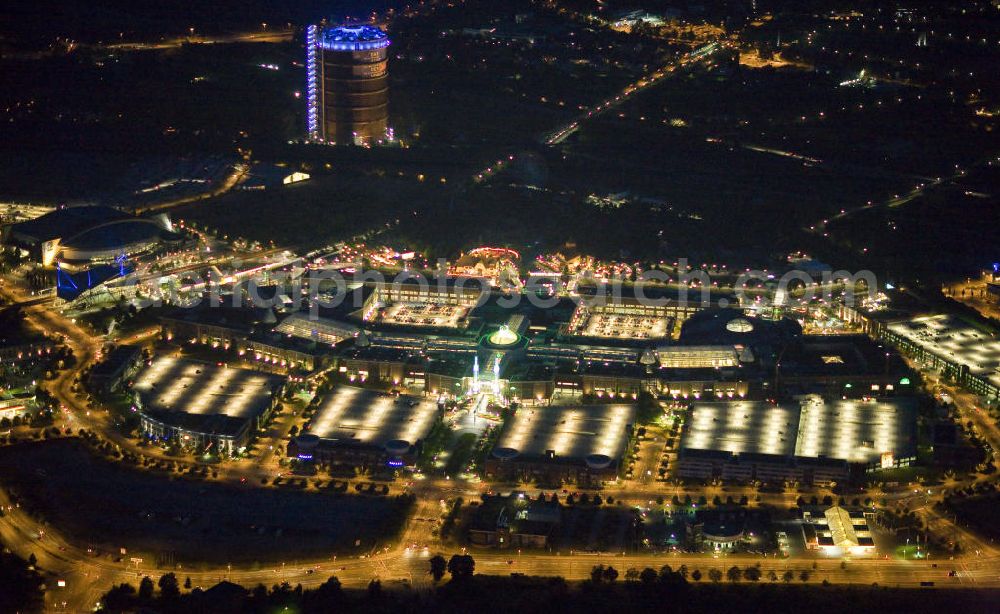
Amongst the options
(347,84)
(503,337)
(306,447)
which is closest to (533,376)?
(503,337)

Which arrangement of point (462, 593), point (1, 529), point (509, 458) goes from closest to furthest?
point (462, 593), point (1, 529), point (509, 458)

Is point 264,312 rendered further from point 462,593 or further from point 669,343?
point 462,593

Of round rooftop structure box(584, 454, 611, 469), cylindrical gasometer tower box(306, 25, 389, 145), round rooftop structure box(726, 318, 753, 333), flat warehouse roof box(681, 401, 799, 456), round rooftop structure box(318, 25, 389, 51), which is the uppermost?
round rooftop structure box(318, 25, 389, 51)

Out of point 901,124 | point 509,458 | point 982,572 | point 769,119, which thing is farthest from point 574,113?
point 982,572

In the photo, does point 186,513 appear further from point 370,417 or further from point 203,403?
point 370,417

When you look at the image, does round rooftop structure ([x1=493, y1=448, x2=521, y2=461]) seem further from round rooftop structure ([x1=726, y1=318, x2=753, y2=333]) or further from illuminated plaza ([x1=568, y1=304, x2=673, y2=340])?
round rooftop structure ([x1=726, y1=318, x2=753, y2=333])

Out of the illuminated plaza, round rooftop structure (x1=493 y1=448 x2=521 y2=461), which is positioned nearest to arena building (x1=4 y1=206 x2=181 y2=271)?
the illuminated plaza
